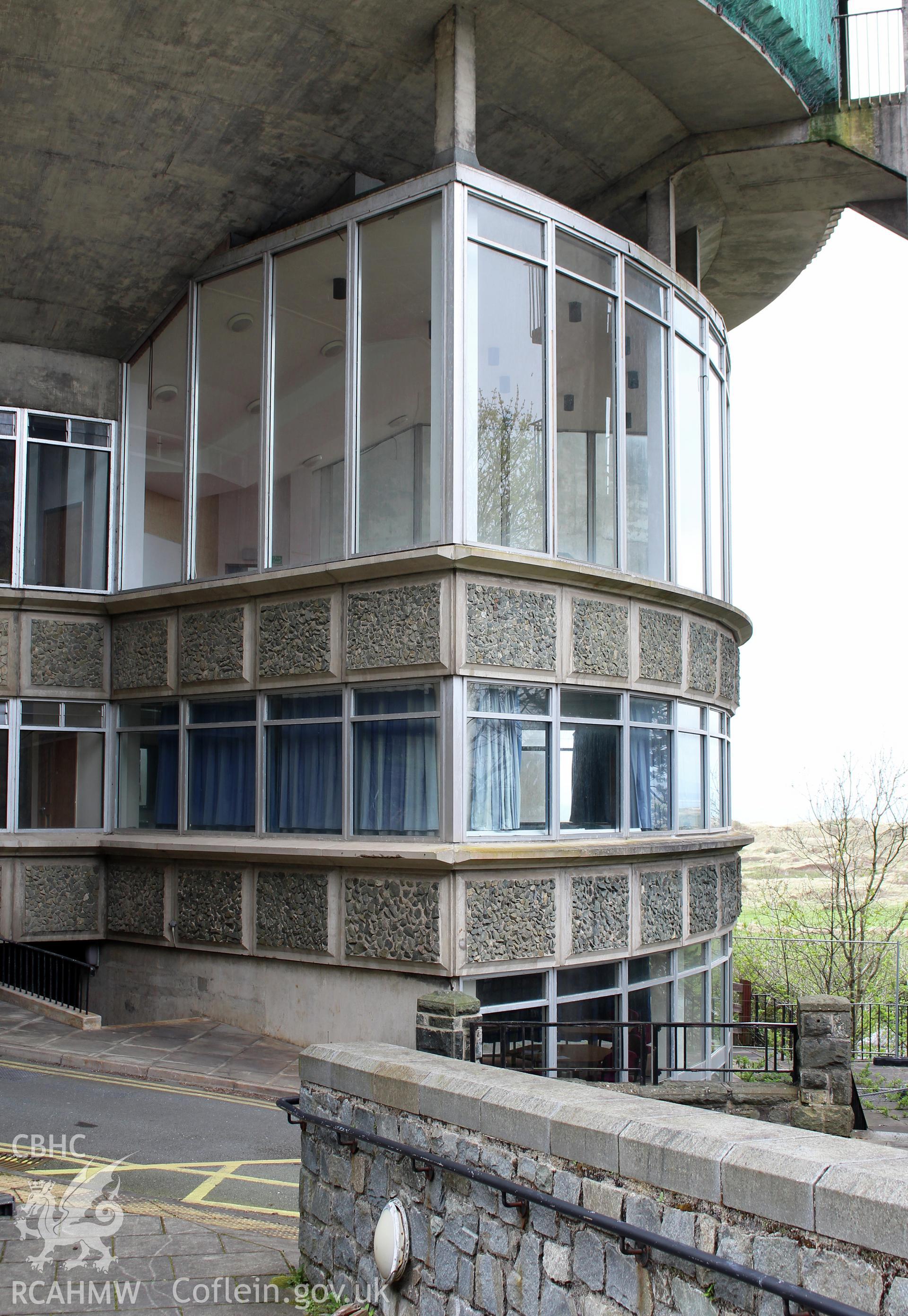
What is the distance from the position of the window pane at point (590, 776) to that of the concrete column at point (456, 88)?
7.01 m

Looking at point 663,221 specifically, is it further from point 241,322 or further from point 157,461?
point 157,461

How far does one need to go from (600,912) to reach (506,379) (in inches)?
258

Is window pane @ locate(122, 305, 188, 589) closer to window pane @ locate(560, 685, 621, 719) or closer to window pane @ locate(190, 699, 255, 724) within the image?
window pane @ locate(190, 699, 255, 724)

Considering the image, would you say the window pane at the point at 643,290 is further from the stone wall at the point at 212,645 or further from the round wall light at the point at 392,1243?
the round wall light at the point at 392,1243

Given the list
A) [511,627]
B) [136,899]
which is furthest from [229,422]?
[136,899]

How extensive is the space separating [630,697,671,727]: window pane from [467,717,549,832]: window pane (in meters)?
1.70

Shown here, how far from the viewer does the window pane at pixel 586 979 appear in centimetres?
1415

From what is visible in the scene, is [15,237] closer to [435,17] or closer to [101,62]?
[101,62]

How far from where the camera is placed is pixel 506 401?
1436 centimetres

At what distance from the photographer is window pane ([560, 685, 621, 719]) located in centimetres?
1470

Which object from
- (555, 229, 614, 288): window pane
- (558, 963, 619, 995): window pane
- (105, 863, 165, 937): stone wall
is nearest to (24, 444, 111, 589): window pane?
(105, 863, 165, 937): stone wall

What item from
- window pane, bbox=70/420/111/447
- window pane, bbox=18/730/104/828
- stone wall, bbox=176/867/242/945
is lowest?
stone wall, bbox=176/867/242/945

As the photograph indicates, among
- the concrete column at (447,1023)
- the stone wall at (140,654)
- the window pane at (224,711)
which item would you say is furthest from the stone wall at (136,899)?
the concrete column at (447,1023)

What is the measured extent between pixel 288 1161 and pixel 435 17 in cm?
1234
